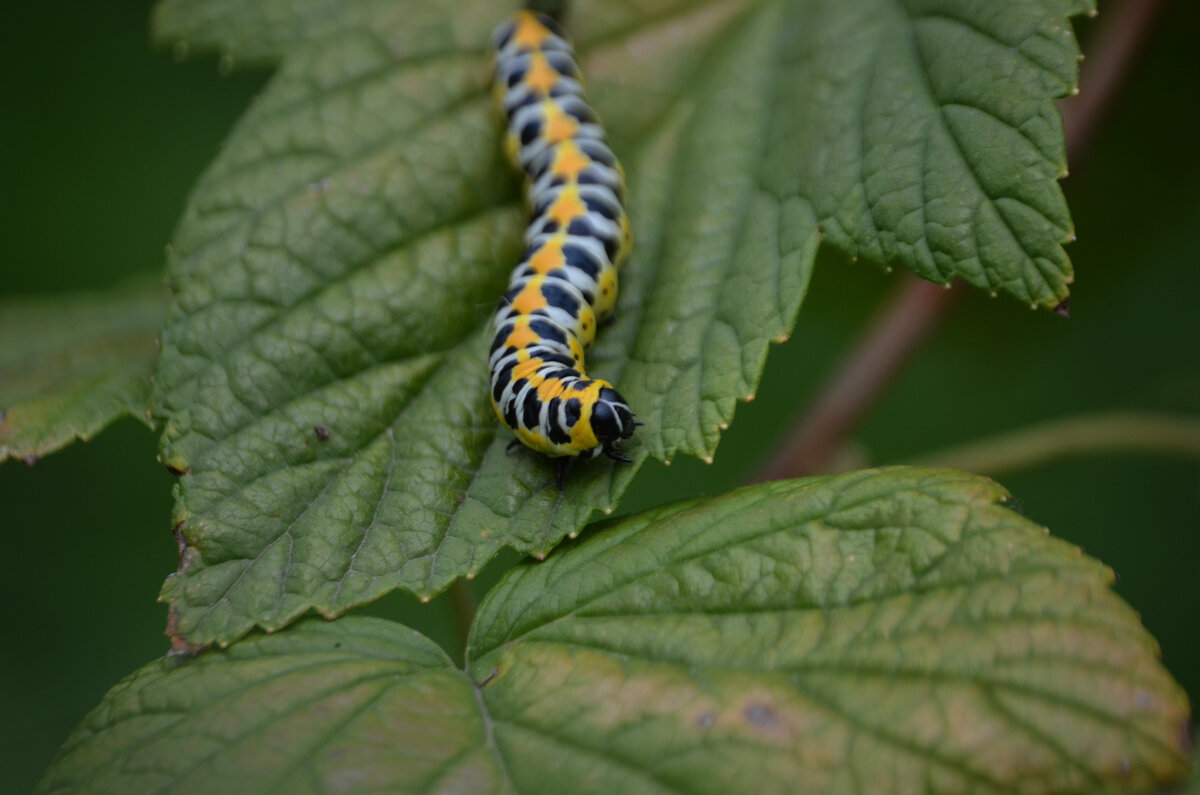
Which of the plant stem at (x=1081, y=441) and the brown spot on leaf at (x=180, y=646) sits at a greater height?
the brown spot on leaf at (x=180, y=646)

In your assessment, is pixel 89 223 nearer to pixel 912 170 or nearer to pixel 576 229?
Result: pixel 576 229

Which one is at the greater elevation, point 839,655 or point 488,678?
point 839,655

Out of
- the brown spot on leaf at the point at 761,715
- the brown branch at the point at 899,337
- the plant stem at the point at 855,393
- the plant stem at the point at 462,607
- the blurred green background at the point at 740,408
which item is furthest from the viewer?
the blurred green background at the point at 740,408

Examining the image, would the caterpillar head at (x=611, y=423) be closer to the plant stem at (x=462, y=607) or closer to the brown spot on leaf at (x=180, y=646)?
the plant stem at (x=462, y=607)

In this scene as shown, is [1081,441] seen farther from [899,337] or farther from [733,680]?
[733,680]

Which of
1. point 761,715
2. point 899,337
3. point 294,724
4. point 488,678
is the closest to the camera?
point 761,715

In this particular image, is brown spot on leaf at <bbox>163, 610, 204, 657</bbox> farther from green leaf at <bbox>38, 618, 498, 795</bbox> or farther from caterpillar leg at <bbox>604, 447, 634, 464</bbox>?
caterpillar leg at <bbox>604, 447, 634, 464</bbox>

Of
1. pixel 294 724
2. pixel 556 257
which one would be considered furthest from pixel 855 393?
pixel 294 724

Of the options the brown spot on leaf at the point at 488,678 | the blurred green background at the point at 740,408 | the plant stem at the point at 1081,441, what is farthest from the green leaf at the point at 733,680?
the plant stem at the point at 1081,441
